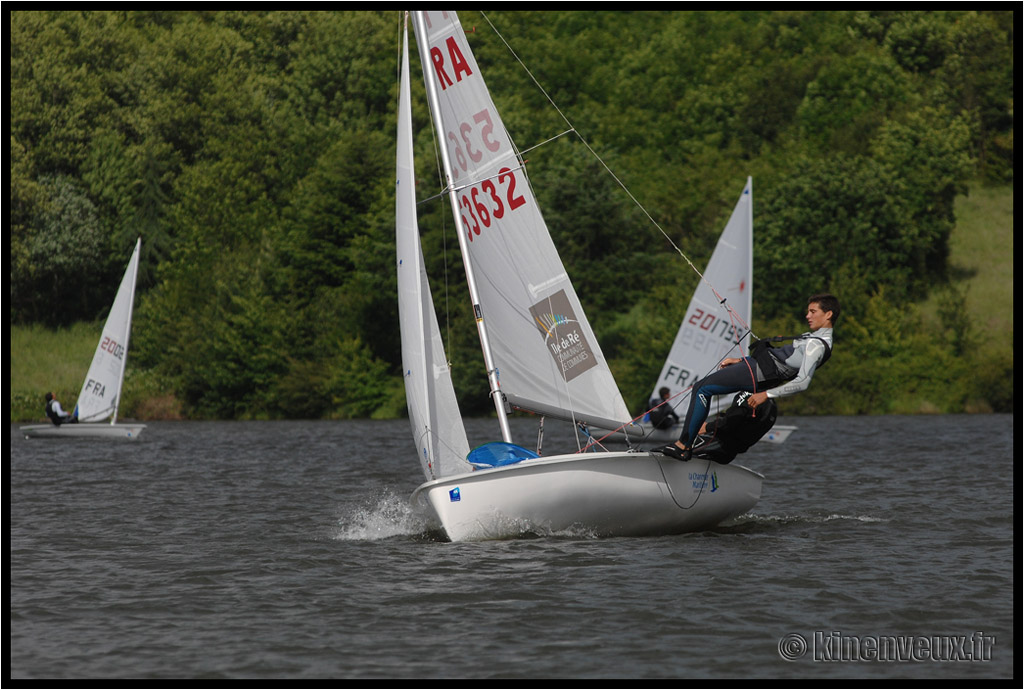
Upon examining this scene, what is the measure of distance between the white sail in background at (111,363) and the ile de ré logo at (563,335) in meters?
21.5

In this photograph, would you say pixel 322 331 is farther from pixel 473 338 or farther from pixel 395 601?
pixel 395 601

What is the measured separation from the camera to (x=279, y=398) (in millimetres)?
51688

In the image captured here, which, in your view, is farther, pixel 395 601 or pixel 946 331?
pixel 946 331

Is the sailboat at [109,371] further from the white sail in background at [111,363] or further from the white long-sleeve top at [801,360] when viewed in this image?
the white long-sleeve top at [801,360]

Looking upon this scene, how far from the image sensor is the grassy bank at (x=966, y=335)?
47.7 m

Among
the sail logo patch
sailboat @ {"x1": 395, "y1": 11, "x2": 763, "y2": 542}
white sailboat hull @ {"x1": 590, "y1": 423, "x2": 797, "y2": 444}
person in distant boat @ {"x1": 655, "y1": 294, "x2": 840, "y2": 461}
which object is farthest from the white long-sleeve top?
white sailboat hull @ {"x1": 590, "y1": 423, "x2": 797, "y2": 444}

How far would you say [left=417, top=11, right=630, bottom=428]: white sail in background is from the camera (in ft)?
46.5

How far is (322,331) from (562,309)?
41.1 meters

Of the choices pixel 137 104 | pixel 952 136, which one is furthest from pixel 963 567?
pixel 137 104

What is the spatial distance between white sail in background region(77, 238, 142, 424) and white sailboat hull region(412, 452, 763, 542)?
2225cm

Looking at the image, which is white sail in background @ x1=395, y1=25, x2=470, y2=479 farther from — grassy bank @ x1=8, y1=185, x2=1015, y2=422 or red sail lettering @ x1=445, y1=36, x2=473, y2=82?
grassy bank @ x1=8, y1=185, x2=1015, y2=422

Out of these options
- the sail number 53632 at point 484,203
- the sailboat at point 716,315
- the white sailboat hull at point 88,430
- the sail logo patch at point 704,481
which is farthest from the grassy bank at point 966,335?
the sail number 53632 at point 484,203

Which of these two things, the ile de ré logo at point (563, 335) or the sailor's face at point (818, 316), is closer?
the sailor's face at point (818, 316)

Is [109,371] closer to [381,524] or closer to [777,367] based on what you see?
[381,524]
